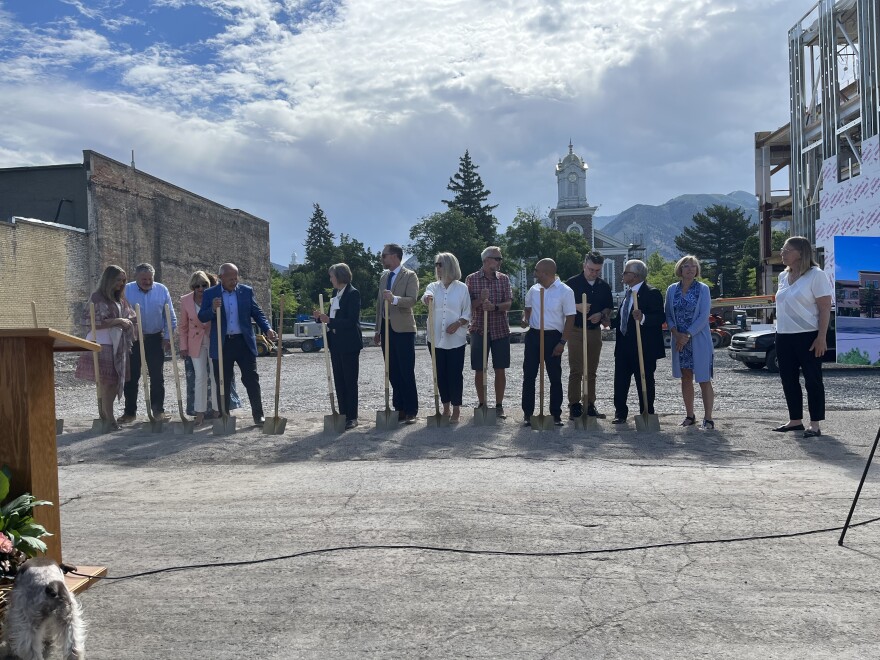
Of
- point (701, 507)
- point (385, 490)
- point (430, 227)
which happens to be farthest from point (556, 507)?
point (430, 227)

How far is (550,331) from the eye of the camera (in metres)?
8.96

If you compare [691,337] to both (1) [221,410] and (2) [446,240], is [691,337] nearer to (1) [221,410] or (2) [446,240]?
(1) [221,410]

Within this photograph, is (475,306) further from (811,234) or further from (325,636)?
(811,234)

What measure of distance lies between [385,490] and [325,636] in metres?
2.47

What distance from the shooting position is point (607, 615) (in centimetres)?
341

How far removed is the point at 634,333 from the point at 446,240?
5739 cm

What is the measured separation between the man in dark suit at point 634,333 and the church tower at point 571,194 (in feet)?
282

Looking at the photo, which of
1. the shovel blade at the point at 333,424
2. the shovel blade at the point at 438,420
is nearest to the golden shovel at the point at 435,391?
the shovel blade at the point at 438,420

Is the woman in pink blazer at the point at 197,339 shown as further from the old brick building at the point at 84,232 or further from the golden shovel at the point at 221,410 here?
the old brick building at the point at 84,232

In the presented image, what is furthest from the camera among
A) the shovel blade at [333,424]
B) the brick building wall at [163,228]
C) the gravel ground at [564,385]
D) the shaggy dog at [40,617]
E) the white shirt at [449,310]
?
the brick building wall at [163,228]

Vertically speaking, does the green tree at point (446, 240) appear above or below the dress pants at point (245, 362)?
above

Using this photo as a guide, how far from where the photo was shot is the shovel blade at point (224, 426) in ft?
28.5

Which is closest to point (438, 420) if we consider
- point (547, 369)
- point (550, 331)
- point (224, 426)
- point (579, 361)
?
point (547, 369)

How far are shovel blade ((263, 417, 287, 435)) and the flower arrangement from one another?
5208 mm
